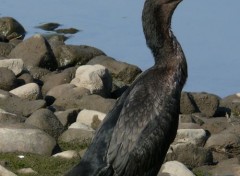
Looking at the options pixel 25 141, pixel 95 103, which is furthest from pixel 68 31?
pixel 25 141

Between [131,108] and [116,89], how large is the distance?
7.57 m

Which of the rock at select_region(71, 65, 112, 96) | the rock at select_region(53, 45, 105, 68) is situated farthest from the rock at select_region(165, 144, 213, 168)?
the rock at select_region(53, 45, 105, 68)

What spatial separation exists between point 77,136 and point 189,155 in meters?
1.38

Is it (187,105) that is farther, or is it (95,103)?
(187,105)

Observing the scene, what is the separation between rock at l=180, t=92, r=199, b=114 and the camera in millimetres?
16172

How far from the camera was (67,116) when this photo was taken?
47.6ft

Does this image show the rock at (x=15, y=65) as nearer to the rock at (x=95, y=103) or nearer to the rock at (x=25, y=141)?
the rock at (x=95, y=103)

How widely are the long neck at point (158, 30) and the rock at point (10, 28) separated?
1093cm

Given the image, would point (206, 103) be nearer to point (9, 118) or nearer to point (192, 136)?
point (192, 136)

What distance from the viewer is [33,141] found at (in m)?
12.7

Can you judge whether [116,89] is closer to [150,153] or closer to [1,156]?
[1,156]

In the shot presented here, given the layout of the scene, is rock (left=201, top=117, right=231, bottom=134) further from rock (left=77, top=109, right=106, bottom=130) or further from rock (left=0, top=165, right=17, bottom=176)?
rock (left=0, top=165, right=17, bottom=176)

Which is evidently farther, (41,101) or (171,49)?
(41,101)

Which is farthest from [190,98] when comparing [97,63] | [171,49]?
[171,49]
